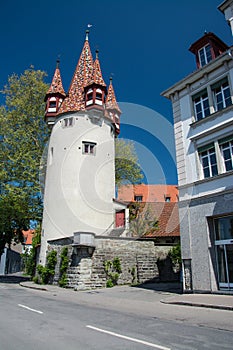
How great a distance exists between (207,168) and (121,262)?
28.9 feet

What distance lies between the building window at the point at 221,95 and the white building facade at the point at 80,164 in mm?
12867

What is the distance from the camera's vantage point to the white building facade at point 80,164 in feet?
78.2

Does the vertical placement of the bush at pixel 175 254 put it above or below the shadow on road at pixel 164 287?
above

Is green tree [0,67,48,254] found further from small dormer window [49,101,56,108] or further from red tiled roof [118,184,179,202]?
red tiled roof [118,184,179,202]

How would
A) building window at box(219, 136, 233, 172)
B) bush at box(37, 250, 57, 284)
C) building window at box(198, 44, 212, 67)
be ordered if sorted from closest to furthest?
1. building window at box(219, 136, 233, 172)
2. building window at box(198, 44, 212, 67)
3. bush at box(37, 250, 57, 284)

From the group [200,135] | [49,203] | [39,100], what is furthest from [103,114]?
[200,135]

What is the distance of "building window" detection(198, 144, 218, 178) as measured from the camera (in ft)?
47.4

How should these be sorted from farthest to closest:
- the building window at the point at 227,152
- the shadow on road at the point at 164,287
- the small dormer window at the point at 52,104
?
the small dormer window at the point at 52,104, the shadow on road at the point at 164,287, the building window at the point at 227,152

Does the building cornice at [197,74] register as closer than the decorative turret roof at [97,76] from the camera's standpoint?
Yes

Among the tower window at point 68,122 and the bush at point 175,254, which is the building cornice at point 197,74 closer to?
the bush at point 175,254

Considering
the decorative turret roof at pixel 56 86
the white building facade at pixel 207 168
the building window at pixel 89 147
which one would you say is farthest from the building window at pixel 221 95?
the decorative turret roof at pixel 56 86

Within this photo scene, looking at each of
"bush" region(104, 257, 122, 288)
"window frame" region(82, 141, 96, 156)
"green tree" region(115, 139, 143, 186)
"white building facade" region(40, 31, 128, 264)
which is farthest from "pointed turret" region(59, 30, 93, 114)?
"bush" region(104, 257, 122, 288)

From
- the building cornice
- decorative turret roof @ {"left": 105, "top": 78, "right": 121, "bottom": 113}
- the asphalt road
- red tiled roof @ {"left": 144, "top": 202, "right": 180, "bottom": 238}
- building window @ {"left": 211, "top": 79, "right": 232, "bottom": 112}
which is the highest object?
decorative turret roof @ {"left": 105, "top": 78, "right": 121, "bottom": 113}

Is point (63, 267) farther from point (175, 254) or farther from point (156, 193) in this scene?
point (156, 193)
